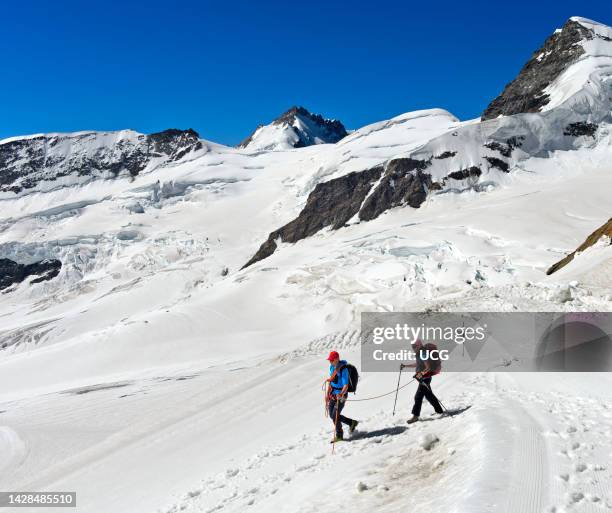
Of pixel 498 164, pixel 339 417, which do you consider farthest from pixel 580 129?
pixel 339 417

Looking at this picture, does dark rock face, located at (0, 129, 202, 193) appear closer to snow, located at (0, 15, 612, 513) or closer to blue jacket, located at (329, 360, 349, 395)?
snow, located at (0, 15, 612, 513)

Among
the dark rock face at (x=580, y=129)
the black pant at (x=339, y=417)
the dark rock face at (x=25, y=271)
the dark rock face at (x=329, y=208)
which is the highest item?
the dark rock face at (x=580, y=129)

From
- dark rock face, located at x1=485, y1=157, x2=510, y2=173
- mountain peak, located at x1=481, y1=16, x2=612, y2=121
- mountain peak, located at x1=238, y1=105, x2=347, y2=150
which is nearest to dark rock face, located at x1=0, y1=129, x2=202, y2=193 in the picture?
mountain peak, located at x1=238, y1=105, x2=347, y2=150

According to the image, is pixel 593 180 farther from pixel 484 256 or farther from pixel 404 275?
pixel 404 275

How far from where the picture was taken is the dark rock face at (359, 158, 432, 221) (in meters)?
52.6

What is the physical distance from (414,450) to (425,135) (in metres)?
75.6

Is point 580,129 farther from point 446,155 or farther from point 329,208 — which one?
point 329,208

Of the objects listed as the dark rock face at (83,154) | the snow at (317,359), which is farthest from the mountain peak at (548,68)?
the dark rock face at (83,154)

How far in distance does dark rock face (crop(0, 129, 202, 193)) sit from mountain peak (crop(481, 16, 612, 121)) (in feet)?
208

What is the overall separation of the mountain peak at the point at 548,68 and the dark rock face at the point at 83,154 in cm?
6349

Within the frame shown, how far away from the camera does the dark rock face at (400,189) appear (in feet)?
172

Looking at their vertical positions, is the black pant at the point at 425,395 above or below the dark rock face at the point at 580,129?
below

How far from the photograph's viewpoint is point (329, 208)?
59281 mm

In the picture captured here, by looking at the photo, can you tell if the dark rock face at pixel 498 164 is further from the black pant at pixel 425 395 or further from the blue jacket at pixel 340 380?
the blue jacket at pixel 340 380
